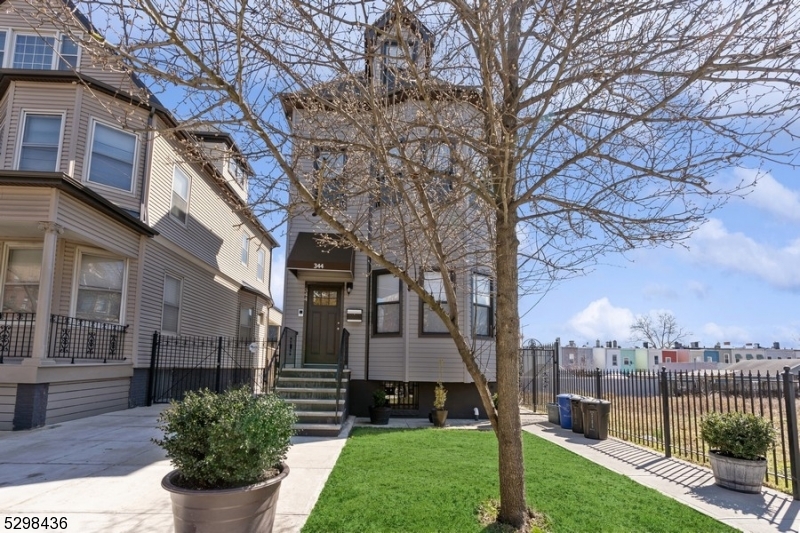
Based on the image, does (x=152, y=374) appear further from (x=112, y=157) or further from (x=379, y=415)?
(x=379, y=415)

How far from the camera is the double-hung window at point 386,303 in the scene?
39.1ft

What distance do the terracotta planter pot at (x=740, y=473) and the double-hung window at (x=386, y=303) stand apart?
7.15m

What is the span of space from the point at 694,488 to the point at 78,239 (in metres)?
12.0

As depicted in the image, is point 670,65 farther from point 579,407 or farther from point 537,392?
point 537,392

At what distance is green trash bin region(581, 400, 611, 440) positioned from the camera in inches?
365

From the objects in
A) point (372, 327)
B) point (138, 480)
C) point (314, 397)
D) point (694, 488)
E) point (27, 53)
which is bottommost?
point (694, 488)

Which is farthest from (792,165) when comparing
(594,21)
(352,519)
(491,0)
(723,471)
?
(352,519)

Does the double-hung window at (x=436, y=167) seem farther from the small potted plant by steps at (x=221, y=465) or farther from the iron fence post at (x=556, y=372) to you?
the iron fence post at (x=556, y=372)

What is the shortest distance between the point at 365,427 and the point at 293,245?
4694 mm

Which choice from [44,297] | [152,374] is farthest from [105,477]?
[152,374]

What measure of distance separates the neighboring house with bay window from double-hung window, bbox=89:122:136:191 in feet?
0.08

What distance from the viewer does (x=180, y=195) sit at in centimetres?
1419

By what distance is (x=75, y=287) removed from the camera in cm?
1055

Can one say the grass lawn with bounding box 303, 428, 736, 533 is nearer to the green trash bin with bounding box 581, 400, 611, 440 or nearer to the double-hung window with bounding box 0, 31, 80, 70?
the green trash bin with bounding box 581, 400, 611, 440
